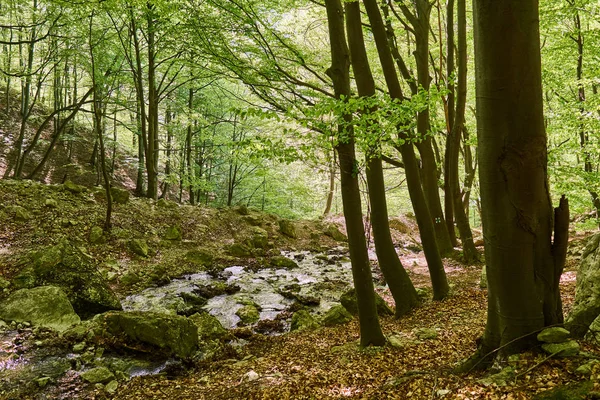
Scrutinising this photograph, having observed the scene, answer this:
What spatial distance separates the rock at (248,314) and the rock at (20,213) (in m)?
7.51

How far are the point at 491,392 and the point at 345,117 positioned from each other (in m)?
3.19

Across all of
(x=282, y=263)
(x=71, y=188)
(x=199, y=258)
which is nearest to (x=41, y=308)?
(x=199, y=258)

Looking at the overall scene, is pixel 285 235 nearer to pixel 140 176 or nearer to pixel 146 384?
pixel 140 176

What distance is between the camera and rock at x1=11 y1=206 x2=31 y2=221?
10.9 metres

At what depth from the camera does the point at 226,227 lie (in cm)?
1677

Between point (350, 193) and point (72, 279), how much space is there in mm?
6460

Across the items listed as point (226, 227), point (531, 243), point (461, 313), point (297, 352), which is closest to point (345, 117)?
point (531, 243)

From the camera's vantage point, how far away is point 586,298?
133 inches

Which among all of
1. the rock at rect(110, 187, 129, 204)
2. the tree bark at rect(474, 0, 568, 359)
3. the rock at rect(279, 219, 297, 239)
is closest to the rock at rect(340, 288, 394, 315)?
the tree bark at rect(474, 0, 568, 359)

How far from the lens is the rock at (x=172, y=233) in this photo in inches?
542

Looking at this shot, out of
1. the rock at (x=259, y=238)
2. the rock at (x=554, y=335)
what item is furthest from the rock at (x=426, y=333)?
the rock at (x=259, y=238)

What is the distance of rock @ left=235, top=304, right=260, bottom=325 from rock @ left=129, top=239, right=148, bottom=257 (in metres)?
4.90

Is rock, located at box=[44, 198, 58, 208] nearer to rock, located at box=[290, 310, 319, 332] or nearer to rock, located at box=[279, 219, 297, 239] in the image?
rock, located at box=[290, 310, 319, 332]

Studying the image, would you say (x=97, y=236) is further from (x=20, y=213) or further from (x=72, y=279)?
(x=72, y=279)
